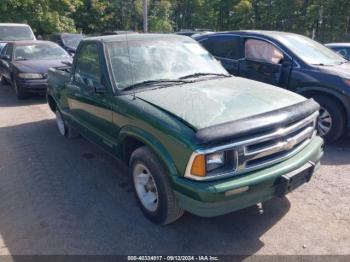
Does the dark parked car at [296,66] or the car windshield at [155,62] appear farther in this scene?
the dark parked car at [296,66]

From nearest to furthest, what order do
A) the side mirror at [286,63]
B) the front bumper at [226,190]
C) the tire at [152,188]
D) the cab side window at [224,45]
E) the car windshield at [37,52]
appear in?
the front bumper at [226,190], the tire at [152,188], the side mirror at [286,63], the cab side window at [224,45], the car windshield at [37,52]

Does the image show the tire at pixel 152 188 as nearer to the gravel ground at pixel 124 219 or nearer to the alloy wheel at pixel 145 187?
the alloy wheel at pixel 145 187

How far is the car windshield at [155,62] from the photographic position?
3.88 metres

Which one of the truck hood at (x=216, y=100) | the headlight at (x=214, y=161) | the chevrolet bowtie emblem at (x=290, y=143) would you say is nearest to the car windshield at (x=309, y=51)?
the truck hood at (x=216, y=100)

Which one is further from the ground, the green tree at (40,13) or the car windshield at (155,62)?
the green tree at (40,13)

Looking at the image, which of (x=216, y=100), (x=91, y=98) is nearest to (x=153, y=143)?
(x=216, y=100)

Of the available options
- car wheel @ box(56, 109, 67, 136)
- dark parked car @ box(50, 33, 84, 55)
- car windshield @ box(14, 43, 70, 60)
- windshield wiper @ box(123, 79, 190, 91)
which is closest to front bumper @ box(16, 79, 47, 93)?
car windshield @ box(14, 43, 70, 60)

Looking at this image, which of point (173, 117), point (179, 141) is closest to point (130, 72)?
point (173, 117)

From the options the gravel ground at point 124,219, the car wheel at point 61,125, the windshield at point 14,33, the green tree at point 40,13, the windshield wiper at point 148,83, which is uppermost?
the green tree at point 40,13

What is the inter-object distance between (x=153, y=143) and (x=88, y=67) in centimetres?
187

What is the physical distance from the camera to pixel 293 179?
3072 mm

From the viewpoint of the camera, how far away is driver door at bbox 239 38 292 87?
19.5 ft

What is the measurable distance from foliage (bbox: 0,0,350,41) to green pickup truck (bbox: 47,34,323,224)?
65.1 feet

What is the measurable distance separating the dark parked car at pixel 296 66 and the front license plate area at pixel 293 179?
250 centimetres
